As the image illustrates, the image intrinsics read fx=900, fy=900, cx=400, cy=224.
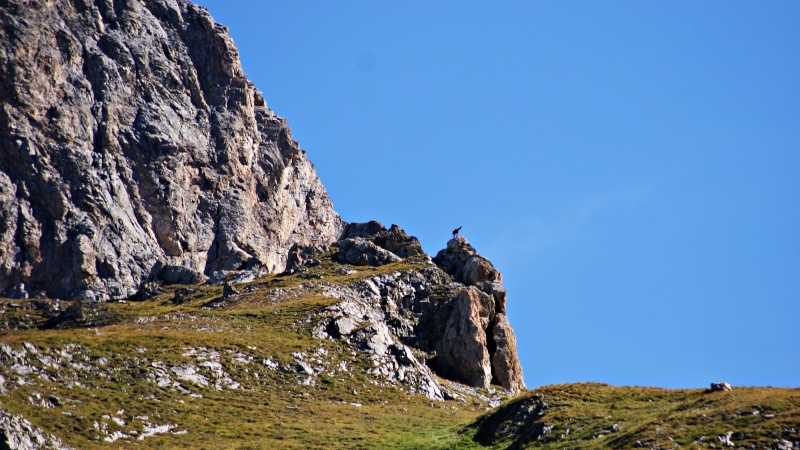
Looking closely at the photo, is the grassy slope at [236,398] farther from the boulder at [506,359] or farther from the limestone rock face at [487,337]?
the boulder at [506,359]

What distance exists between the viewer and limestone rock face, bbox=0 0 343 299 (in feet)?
495

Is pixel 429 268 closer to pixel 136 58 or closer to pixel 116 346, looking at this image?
pixel 116 346

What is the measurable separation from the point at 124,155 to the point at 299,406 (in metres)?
111

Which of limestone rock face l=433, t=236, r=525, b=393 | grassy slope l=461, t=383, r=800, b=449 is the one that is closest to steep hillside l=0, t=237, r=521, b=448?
limestone rock face l=433, t=236, r=525, b=393

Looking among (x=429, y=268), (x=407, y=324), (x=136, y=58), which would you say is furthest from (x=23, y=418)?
(x=136, y=58)

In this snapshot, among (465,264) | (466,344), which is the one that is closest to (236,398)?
(466,344)

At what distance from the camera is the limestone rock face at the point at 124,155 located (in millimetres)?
150875

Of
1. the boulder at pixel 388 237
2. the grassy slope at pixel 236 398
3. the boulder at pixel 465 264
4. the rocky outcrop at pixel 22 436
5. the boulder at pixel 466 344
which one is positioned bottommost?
the rocky outcrop at pixel 22 436

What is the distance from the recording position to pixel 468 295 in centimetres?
10112

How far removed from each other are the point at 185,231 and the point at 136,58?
37.4 metres

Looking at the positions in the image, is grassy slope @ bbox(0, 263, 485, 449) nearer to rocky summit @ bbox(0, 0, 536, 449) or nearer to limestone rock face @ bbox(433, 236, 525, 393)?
rocky summit @ bbox(0, 0, 536, 449)

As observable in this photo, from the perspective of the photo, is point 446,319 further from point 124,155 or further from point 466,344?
point 124,155

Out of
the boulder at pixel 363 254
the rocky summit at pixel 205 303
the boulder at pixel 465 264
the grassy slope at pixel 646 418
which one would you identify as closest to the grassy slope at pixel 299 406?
the grassy slope at pixel 646 418

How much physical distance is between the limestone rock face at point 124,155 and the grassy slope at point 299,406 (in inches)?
2204
